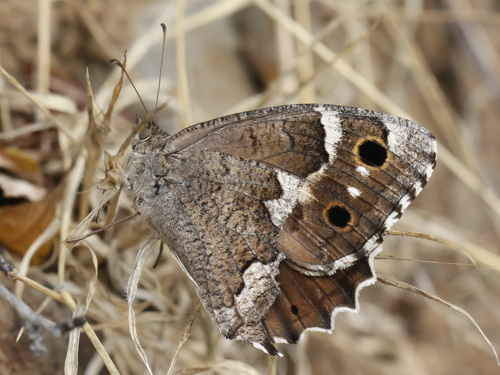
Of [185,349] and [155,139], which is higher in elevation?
[155,139]

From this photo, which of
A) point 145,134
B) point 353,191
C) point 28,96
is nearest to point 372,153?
point 353,191

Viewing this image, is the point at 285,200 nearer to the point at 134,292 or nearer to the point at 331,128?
the point at 331,128

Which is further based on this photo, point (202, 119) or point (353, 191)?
point (202, 119)

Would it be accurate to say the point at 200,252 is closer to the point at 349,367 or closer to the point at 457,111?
the point at 349,367

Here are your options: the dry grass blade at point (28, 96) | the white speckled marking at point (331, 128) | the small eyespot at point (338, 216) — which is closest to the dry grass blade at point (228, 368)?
the small eyespot at point (338, 216)

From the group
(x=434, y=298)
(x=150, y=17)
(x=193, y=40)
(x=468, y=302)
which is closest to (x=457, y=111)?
(x=468, y=302)

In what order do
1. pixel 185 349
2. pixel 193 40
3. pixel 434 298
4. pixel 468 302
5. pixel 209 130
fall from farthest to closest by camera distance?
1. pixel 468 302
2. pixel 193 40
3. pixel 185 349
4. pixel 209 130
5. pixel 434 298

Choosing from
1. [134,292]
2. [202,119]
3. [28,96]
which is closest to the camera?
[134,292]
